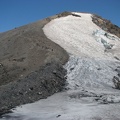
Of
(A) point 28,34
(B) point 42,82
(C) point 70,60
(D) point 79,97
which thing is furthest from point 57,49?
(D) point 79,97

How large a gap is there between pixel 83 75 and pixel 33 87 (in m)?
6.31

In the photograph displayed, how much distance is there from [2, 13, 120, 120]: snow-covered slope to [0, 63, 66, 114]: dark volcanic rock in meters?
0.84

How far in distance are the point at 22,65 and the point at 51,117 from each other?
39.4ft

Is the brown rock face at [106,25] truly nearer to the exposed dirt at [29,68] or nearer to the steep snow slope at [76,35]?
the steep snow slope at [76,35]

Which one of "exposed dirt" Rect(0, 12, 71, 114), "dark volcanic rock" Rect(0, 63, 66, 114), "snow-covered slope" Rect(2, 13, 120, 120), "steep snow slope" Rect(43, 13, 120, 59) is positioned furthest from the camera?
"steep snow slope" Rect(43, 13, 120, 59)

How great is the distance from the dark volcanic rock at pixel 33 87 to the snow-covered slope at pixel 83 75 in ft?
2.74

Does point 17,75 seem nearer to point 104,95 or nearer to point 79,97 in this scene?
point 79,97

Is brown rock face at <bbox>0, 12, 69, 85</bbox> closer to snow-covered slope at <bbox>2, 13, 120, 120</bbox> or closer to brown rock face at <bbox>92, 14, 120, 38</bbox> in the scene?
snow-covered slope at <bbox>2, 13, 120, 120</bbox>

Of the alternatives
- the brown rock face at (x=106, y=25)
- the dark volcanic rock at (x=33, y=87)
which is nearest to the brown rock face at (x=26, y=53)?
the dark volcanic rock at (x=33, y=87)

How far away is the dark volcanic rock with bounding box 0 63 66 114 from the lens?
24156mm

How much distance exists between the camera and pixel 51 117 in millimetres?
20594

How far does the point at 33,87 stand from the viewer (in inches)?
1048

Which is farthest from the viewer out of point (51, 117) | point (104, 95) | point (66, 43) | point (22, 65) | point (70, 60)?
point (66, 43)

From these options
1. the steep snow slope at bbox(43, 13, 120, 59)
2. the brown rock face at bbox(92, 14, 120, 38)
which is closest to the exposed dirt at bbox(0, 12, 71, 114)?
the steep snow slope at bbox(43, 13, 120, 59)
